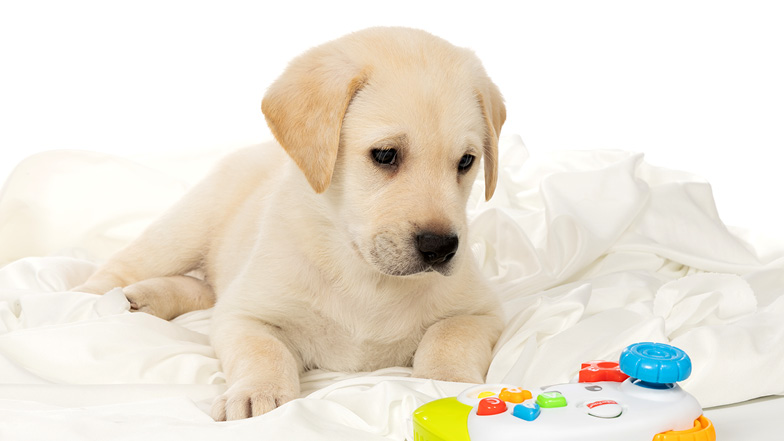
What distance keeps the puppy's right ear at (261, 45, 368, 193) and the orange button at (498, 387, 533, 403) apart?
1071 mm

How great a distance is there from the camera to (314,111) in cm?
313

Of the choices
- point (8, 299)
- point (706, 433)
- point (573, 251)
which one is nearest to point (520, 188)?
point (573, 251)

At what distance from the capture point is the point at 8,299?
12.7 ft

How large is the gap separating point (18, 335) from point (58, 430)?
88cm

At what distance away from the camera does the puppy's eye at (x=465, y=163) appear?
3193mm

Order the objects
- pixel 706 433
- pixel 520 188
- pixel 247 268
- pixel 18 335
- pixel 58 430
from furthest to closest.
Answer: pixel 520 188 < pixel 247 268 < pixel 18 335 < pixel 58 430 < pixel 706 433

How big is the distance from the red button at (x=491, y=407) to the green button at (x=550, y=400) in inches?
3.7

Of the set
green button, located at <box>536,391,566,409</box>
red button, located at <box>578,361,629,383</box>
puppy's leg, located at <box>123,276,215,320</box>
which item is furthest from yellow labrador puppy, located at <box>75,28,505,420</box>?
green button, located at <box>536,391,566,409</box>

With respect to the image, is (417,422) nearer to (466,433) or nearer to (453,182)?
(466,433)

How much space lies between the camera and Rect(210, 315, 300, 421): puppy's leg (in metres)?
2.83

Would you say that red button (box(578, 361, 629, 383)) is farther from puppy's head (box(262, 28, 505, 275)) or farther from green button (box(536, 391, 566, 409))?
puppy's head (box(262, 28, 505, 275))

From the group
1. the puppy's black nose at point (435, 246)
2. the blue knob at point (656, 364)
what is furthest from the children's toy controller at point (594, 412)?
the puppy's black nose at point (435, 246)

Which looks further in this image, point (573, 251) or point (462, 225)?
point (573, 251)

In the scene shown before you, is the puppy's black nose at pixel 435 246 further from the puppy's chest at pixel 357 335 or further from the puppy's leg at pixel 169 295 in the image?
the puppy's leg at pixel 169 295
